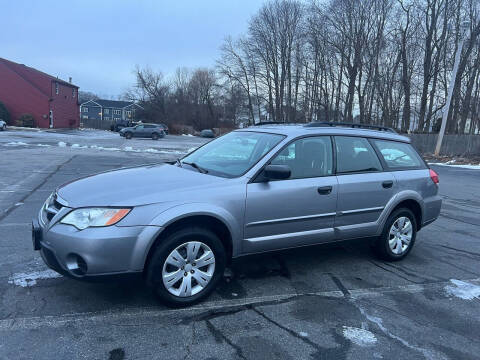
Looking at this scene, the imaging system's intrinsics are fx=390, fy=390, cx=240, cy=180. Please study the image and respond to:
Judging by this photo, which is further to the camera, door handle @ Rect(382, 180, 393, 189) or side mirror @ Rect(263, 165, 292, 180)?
door handle @ Rect(382, 180, 393, 189)

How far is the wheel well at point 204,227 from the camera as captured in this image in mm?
3363

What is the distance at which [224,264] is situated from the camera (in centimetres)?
371

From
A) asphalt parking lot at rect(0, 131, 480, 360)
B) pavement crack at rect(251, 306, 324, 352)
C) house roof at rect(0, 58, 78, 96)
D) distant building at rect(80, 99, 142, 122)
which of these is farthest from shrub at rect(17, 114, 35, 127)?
distant building at rect(80, 99, 142, 122)

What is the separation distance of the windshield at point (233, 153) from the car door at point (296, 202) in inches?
8.4

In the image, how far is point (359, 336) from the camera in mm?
3211

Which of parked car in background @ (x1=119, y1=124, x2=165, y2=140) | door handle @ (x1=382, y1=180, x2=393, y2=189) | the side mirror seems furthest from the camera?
parked car in background @ (x1=119, y1=124, x2=165, y2=140)

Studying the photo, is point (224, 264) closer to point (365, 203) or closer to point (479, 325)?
point (365, 203)

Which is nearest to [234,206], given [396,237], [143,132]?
[396,237]

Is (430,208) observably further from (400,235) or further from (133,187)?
(133,187)

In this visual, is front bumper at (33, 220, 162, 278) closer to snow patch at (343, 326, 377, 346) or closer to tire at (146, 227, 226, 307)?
tire at (146, 227, 226, 307)

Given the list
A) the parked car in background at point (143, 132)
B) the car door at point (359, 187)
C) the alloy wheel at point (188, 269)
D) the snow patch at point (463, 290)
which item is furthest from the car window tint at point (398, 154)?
the parked car in background at point (143, 132)

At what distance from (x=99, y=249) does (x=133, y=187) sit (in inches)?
25.6

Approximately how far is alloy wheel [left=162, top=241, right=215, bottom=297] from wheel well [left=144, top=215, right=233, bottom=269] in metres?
0.16

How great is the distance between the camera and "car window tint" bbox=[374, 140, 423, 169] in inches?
195
